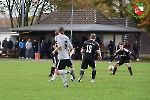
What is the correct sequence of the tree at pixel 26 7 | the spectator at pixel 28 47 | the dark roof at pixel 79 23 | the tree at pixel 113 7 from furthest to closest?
the tree at pixel 113 7 < the tree at pixel 26 7 < the dark roof at pixel 79 23 < the spectator at pixel 28 47

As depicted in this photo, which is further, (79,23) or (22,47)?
(79,23)

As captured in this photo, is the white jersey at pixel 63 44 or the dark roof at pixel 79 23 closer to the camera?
the white jersey at pixel 63 44

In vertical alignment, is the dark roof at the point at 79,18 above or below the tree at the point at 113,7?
below

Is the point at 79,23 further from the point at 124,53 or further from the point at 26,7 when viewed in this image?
the point at 124,53

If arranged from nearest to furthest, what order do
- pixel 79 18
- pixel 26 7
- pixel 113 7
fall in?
pixel 79 18, pixel 26 7, pixel 113 7

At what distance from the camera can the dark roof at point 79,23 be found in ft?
150

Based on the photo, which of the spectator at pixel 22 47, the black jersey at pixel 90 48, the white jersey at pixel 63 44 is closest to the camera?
the white jersey at pixel 63 44

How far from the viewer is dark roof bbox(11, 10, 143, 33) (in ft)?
150

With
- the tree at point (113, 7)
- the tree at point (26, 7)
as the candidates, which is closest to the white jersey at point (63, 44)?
the tree at point (26, 7)

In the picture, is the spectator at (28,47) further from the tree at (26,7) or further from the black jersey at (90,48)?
the black jersey at (90,48)

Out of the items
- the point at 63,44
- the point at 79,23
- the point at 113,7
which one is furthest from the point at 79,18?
the point at 63,44

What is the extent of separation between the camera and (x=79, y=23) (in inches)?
1907

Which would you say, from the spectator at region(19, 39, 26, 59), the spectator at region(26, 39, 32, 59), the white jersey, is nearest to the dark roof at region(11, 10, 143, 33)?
the spectator at region(19, 39, 26, 59)

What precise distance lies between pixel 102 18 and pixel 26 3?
13966mm
